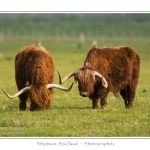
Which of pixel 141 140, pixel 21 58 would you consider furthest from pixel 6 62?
pixel 141 140

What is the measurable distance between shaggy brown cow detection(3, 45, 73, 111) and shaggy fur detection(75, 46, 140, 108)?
690mm

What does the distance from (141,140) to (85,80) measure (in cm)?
371

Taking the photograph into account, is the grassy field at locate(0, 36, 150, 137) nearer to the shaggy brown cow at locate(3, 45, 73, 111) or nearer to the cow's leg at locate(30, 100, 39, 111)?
the cow's leg at locate(30, 100, 39, 111)

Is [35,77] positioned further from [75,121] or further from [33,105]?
[75,121]

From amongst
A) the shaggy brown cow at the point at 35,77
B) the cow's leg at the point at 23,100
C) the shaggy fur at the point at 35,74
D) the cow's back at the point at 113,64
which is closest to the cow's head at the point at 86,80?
the cow's back at the point at 113,64

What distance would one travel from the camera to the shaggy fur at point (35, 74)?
1167 centimetres

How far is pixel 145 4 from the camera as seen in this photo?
491 inches

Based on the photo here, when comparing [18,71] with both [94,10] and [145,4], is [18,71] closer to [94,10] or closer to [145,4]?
[94,10]

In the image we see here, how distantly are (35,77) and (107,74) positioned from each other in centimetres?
225

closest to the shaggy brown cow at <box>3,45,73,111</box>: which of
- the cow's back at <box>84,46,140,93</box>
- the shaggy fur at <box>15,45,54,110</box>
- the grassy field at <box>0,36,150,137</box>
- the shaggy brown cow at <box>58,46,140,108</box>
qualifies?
the shaggy fur at <box>15,45,54,110</box>

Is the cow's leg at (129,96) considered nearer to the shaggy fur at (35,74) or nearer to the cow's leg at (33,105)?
the shaggy fur at (35,74)

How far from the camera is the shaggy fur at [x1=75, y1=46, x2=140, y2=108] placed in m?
12.5

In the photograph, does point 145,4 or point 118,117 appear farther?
point 145,4

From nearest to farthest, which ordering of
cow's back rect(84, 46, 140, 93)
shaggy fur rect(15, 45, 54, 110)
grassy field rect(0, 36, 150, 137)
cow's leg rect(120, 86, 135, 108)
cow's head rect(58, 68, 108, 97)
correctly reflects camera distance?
grassy field rect(0, 36, 150, 137), shaggy fur rect(15, 45, 54, 110), cow's head rect(58, 68, 108, 97), cow's back rect(84, 46, 140, 93), cow's leg rect(120, 86, 135, 108)
